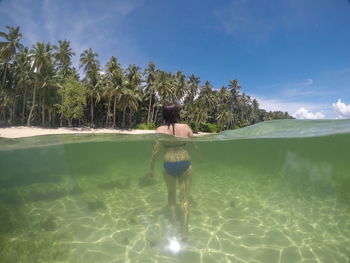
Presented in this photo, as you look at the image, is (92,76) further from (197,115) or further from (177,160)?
(177,160)

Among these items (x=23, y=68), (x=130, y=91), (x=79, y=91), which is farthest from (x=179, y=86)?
(x=23, y=68)

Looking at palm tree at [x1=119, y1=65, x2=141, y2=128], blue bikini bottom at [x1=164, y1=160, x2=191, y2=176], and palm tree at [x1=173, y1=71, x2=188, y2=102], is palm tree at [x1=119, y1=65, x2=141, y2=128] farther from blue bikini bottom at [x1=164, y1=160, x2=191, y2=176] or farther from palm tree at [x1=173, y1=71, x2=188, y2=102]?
blue bikini bottom at [x1=164, y1=160, x2=191, y2=176]

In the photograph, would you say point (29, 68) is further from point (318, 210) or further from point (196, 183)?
point (318, 210)

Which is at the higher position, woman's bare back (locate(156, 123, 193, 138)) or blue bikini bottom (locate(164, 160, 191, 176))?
woman's bare back (locate(156, 123, 193, 138))

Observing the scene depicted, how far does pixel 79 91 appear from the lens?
1601 inches

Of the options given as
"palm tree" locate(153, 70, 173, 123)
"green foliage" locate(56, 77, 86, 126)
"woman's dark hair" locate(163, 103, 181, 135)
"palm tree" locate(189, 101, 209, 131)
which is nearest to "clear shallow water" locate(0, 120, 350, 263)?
"woman's dark hair" locate(163, 103, 181, 135)

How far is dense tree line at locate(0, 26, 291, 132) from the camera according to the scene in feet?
126

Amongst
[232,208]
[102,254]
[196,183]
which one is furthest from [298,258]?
[196,183]

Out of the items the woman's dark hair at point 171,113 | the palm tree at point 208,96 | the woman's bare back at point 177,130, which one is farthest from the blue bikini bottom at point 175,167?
the palm tree at point 208,96

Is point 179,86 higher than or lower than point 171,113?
higher

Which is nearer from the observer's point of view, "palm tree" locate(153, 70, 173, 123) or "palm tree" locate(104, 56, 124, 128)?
"palm tree" locate(104, 56, 124, 128)

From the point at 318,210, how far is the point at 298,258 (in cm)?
300

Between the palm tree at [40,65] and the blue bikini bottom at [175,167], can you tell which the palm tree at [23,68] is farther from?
the blue bikini bottom at [175,167]

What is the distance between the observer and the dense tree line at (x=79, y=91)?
126ft
